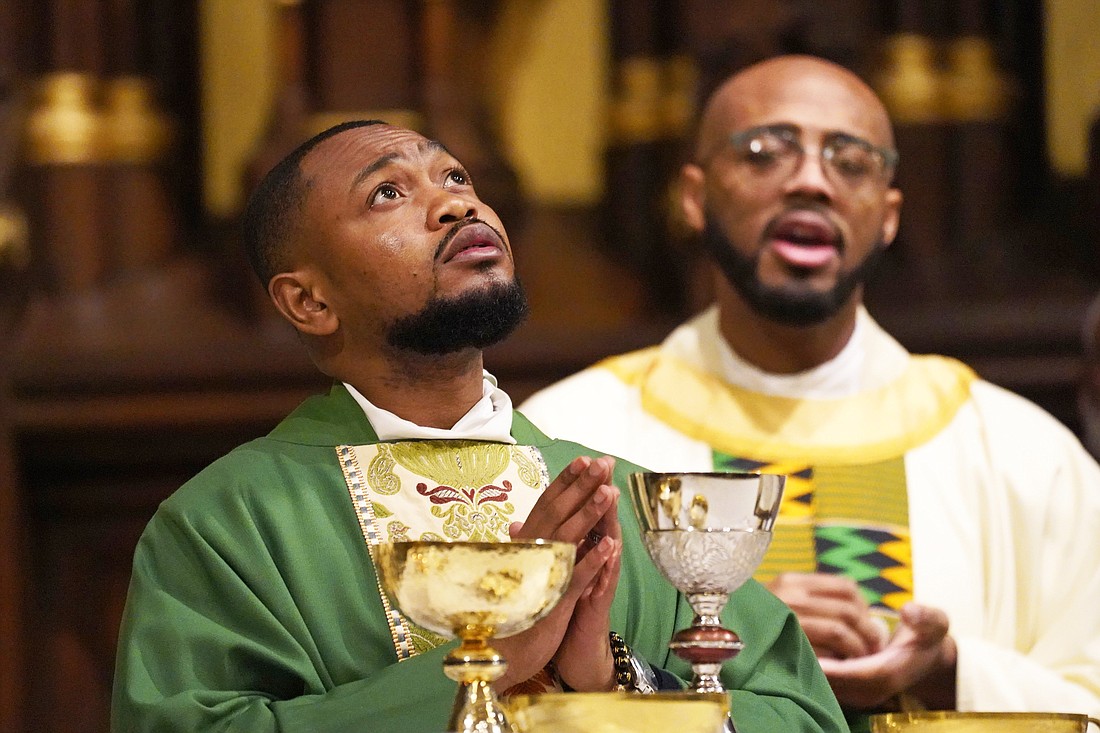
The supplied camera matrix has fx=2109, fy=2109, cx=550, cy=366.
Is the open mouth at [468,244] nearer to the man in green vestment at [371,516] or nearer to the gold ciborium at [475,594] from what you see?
the man in green vestment at [371,516]

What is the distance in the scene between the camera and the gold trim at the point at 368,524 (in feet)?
9.14

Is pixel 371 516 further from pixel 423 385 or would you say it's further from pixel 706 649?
pixel 706 649

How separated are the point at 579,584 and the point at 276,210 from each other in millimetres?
835

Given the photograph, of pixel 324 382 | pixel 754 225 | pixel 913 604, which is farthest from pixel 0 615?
pixel 913 604

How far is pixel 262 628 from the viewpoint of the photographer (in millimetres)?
2695

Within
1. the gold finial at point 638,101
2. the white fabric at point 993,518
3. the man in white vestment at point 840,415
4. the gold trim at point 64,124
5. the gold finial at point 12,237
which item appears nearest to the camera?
the white fabric at point 993,518

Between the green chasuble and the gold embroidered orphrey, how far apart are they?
0.02m

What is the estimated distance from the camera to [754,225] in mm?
4297

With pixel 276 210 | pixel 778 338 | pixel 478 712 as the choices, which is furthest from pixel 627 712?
pixel 778 338

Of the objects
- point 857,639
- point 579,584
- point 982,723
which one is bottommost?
point 857,639

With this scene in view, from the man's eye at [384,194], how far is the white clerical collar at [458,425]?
0.89ft

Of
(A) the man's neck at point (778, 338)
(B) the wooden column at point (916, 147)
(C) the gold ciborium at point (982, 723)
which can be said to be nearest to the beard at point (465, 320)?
(C) the gold ciborium at point (982, 723)

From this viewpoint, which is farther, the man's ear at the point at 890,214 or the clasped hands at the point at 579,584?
the man's ear at the point at 890,214

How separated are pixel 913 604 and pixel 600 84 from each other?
2.62 metres
